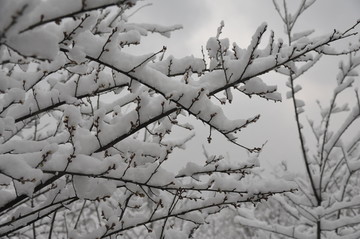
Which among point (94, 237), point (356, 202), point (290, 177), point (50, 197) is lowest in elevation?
point (94, 237)

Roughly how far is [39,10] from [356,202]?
3215mm

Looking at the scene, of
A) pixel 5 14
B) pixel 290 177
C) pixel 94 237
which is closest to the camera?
pixel 5 14

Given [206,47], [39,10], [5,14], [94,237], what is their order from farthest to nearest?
[94,237] < [206,47] < [39,10] < [5,14]

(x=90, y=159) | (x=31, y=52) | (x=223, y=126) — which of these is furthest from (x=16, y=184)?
(x=223, y=126)

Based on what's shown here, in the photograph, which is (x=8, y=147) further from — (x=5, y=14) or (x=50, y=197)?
(x=5, y=14)

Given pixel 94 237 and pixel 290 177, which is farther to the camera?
pixel 290 177

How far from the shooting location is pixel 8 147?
54.1 inches

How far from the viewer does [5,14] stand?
0.73 m

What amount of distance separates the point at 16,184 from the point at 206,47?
107 cm

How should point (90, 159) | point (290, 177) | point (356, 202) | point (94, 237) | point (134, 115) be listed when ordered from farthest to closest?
1. point (290, 177)
2. point (356, 202)
3. point (94, 237)
4. point (134, 115)
5. point (90, 159)

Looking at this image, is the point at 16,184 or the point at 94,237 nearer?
the point at 16,184

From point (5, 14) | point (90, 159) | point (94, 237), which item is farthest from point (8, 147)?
point (5, 14)

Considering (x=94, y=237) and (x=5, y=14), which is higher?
(x=5, y=14)

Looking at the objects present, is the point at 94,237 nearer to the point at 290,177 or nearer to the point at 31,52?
the point at 31,52
